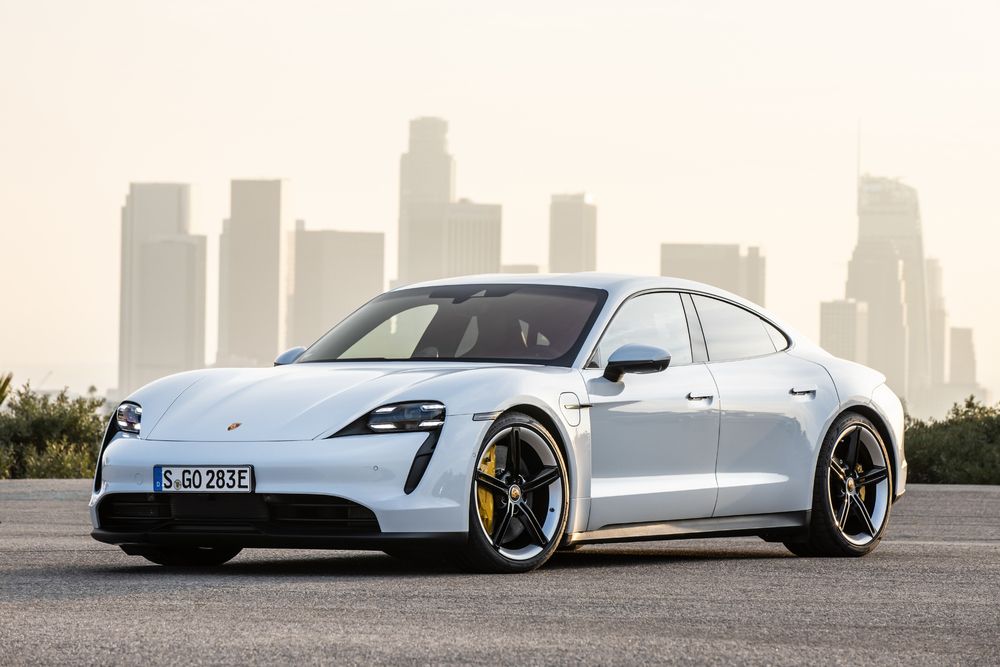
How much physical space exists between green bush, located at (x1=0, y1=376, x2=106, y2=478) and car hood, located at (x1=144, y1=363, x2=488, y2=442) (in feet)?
46.9

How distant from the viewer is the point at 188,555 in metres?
8.87

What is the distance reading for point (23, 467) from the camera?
2306 cm

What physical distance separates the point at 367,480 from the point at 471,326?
1688 millimetres

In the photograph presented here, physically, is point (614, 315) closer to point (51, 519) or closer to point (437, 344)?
point (437, 344)

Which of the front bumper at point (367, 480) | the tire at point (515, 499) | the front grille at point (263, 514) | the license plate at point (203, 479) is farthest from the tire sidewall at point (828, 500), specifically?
the license plate at point (203, 479)

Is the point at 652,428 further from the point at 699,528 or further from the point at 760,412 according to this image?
the point at 760,412

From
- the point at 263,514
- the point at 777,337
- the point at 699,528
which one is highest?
the point at 777,337

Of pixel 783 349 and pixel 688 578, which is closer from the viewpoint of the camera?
pixel 688 578

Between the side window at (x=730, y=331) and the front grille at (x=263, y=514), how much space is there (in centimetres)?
256

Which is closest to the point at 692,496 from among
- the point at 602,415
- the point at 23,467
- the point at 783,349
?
the point at 602,415

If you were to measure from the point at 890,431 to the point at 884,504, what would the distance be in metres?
0.44

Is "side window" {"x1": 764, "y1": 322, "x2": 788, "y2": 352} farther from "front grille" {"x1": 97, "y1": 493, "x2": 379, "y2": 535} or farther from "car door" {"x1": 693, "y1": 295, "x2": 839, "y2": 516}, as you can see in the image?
"front grille" {"x1": 97, "y1": 493, "x2": 379, "y2": 535}

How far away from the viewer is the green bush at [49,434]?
2258 centimetres

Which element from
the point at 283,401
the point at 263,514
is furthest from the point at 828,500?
the point at 263,514
